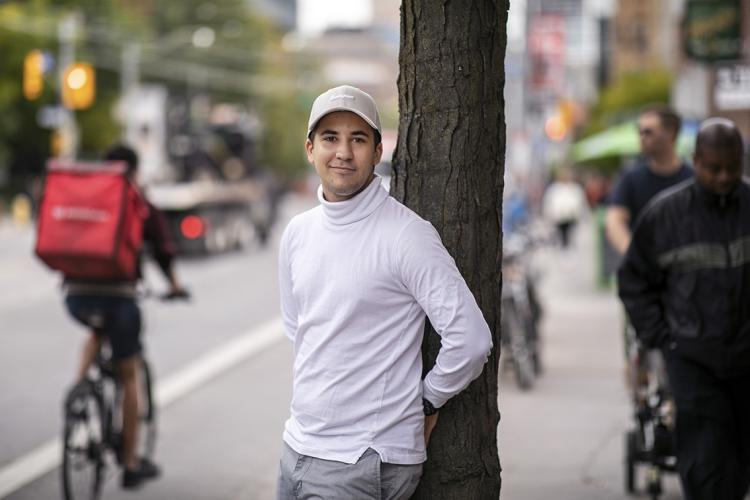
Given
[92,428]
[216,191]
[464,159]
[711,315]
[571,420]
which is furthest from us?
[216,191]

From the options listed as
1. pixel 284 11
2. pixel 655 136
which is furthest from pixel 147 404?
pixel 284 11

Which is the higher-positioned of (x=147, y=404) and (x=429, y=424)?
(x=429, y=424)

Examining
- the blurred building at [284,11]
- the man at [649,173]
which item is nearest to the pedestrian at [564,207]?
the man at [649,173]

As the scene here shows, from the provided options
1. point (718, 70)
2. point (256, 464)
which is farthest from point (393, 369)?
point (718, 70)

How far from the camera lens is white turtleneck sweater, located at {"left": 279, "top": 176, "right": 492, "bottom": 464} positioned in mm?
3527

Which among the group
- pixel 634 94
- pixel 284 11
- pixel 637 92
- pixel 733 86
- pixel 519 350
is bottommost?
pixel 519 350

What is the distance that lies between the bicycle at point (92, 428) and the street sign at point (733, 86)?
20.2 ft

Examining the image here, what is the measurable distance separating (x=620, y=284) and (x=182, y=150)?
29418mm

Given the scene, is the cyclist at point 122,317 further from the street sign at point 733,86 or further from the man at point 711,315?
the street sign at point 733,86

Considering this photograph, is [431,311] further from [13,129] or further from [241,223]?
[13,129]

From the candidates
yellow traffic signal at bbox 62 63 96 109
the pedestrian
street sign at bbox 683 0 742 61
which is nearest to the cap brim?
street sign at bbox 683 0 742 61

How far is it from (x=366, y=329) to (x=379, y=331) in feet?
0.11

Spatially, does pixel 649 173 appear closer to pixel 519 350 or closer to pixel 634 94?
pixel 519 350

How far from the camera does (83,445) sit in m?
7.01
